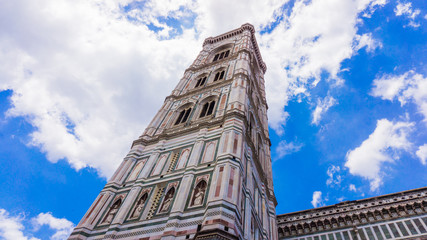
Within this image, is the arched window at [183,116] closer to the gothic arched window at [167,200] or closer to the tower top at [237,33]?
the gothic arched window at [167,200]

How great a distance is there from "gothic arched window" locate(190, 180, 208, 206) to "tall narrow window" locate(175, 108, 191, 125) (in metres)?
6.50

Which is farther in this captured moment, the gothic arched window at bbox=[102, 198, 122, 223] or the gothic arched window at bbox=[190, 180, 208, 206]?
the gothic arched window at bbox=[102, 198, 122, 223]

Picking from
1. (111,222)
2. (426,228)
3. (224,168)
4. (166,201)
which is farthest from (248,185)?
(426,228)

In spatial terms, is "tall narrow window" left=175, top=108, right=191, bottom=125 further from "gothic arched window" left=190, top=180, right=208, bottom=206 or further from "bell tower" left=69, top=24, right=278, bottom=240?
"gothic arched window" left=190, top=180, right=208, bottom=206

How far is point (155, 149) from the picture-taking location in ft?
43.7

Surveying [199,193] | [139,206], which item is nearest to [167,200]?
[139,206]

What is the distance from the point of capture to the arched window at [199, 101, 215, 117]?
15539 millimetres

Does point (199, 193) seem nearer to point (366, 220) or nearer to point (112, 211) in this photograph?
point (112, 211)

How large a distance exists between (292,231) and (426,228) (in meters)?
6.69

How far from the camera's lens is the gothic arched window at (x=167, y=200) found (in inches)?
365

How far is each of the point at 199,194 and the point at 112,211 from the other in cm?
351

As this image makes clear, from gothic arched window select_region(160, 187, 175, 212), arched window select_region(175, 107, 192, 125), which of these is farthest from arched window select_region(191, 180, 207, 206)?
arched window select_region(175, 107, 192, 125)

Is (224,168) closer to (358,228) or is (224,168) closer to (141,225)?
(141,225)

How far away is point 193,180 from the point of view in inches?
395
